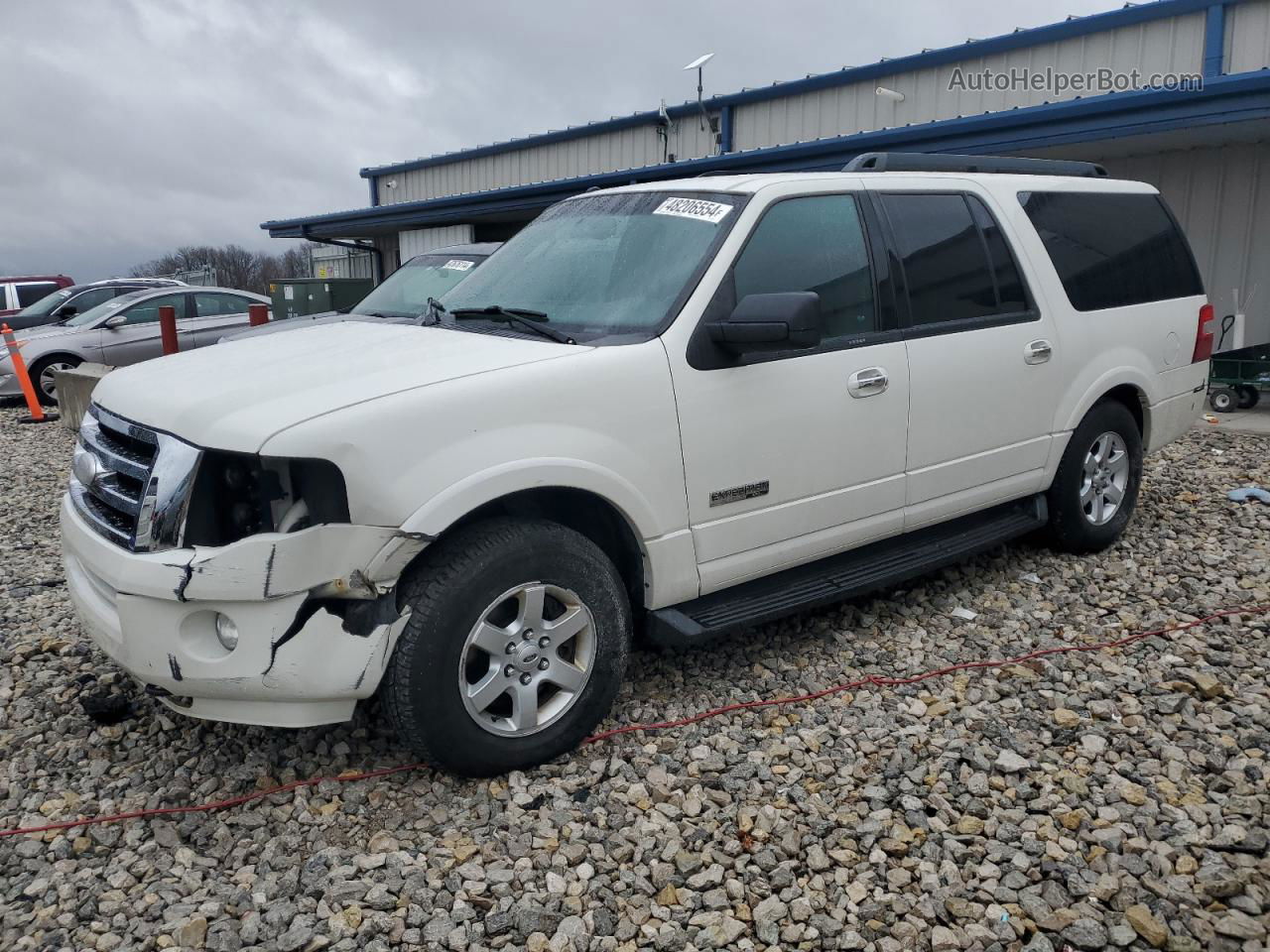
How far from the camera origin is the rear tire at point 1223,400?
9703 mm

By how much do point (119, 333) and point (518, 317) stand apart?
1193cm

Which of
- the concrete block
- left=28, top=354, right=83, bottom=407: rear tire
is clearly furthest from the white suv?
left=28, top=354, right=83, bottom=407: rear tire

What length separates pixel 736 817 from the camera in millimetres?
3066

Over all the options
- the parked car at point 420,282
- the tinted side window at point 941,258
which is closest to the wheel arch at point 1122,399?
the tinted side window at point 941,258

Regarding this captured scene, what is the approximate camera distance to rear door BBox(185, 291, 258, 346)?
13.8m

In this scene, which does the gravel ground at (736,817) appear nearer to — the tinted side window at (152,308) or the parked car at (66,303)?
the tinted side window at (152,308)

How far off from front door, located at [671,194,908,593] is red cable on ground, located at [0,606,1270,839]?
50cm

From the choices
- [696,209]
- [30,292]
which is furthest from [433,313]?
[30,292]

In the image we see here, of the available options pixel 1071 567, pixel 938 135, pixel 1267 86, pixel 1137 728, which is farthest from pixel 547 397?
pixel 938 135

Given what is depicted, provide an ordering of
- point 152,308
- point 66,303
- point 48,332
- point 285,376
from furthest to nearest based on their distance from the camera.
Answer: point 66,303 → point 152,308 → point 48,332 → point 285,376

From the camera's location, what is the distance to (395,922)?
2641 mm

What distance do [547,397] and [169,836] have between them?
5.84ft

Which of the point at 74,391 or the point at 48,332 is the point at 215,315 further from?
the point at 74,391

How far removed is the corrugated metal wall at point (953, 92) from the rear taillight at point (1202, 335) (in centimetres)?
620
